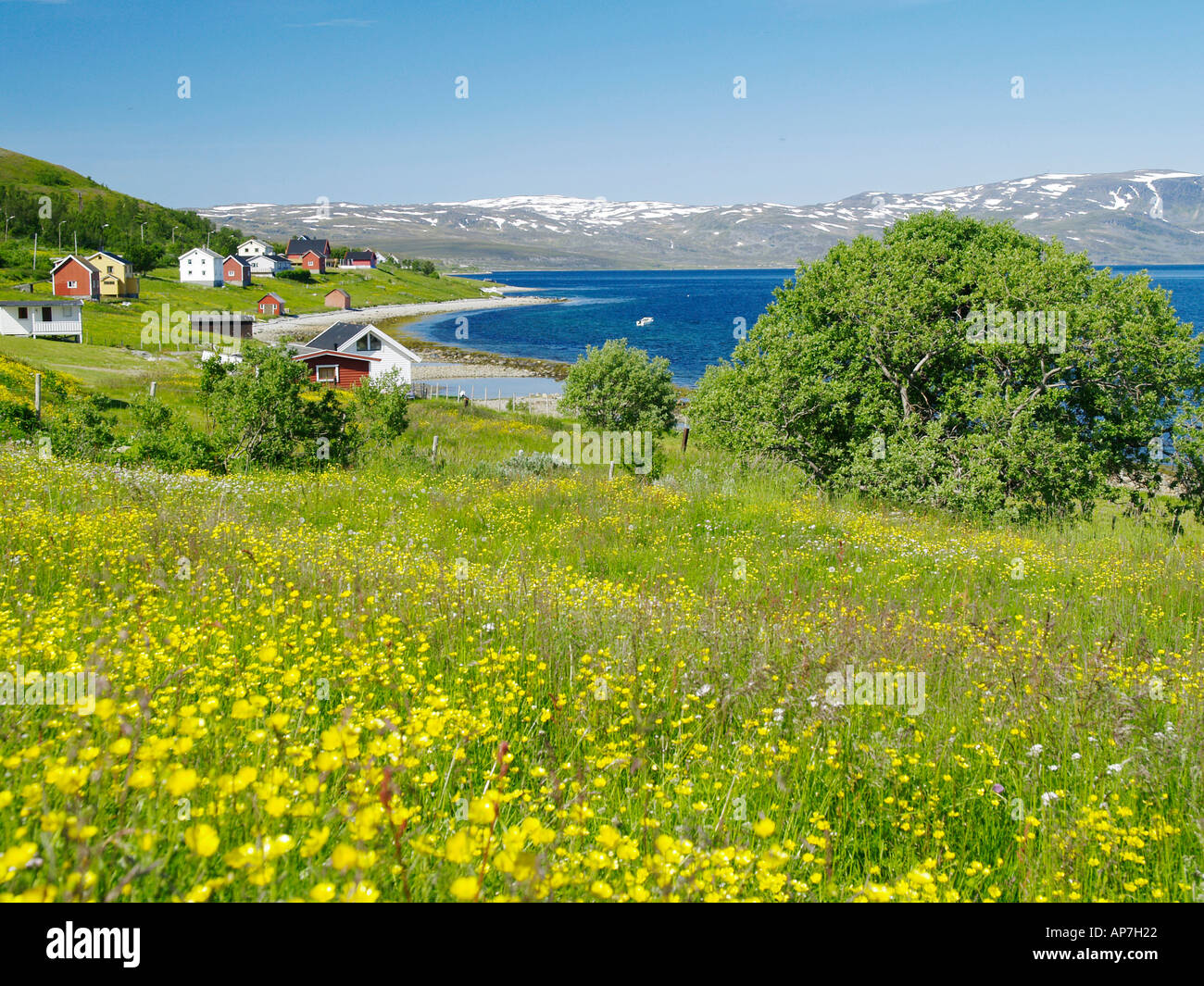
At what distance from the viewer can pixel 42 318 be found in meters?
67.7

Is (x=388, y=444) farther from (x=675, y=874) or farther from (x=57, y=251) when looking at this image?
(x=57, y=251)

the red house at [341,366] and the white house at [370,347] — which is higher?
the white house at [370,347]

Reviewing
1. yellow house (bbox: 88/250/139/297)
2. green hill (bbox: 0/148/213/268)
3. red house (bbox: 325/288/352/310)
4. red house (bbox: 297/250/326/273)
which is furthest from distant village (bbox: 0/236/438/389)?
red house (bbox: 297/250/326/273)

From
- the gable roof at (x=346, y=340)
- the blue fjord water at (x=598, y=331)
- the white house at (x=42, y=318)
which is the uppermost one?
the blue fjord water at (x=598, y=331)

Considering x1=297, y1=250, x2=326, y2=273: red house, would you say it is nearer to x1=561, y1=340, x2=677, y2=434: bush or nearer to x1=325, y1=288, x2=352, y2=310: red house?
x1=325, y1=288, x2=352, y2=310: red house

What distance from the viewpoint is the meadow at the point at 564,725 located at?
2.87 m

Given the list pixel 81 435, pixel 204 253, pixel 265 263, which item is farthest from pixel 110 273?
pixel 81 435

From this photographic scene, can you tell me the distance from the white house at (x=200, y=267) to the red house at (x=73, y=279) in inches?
1530

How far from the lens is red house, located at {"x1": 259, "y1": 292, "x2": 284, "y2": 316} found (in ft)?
427

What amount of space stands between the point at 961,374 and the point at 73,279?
111 metres

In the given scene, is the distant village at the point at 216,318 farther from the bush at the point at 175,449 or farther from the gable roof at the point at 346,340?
the bush at the point at 175,449

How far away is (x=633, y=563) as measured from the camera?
11.4 m

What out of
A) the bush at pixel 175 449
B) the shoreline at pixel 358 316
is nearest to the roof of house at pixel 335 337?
the shoreline at pixel 358 316

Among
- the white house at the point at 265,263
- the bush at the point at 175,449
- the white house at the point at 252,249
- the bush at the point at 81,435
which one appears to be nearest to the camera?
the bush at the point at 175,449
